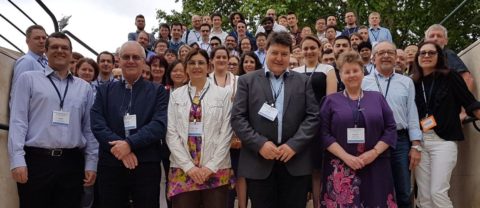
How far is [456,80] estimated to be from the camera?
4.56 meters

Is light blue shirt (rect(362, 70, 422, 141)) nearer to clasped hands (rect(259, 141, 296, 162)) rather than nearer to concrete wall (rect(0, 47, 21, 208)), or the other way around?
clasped hands (rect(259, 141, 296, 162))

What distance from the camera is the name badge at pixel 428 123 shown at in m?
4.43

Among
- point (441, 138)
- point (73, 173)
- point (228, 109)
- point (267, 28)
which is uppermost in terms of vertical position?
point (267, 28)

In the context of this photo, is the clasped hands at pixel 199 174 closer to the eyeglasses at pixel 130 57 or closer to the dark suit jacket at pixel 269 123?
the dark suit jacket at pixel 269 123

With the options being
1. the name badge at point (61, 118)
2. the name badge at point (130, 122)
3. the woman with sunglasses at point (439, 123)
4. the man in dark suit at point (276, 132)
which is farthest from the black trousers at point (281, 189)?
the name badge at point (61, 118)

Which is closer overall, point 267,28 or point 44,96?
point 44,96

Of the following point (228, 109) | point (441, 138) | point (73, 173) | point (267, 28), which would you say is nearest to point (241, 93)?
point (228, 109)

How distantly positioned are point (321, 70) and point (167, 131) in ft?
5.57

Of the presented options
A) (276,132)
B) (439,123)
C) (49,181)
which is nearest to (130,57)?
(49,181)

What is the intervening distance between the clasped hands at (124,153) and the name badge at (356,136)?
1840 millimetres

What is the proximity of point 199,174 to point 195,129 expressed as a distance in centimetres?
41

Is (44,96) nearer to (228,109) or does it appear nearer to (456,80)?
(228,109)

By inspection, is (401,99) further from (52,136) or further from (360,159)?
(52,136)

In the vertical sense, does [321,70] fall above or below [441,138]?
above
